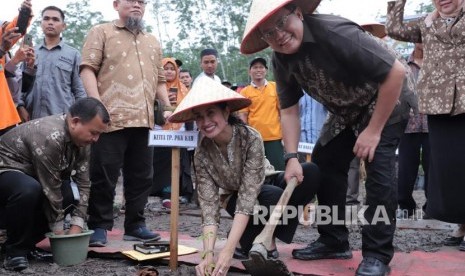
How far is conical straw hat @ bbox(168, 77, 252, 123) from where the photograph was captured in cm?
289

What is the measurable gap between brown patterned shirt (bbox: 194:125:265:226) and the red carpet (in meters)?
0.43

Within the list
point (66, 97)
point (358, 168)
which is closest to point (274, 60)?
point (66, 97)

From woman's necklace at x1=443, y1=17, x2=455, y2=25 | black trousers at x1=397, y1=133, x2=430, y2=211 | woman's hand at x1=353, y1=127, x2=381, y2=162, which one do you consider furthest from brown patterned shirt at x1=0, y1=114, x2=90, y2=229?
black trousers at x1=397, y1=133, x2=430, y2=211

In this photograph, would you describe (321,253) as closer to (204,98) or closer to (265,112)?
(204,98)

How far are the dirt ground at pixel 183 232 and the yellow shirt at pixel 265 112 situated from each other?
4.10 feet

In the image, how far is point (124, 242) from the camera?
153 inches

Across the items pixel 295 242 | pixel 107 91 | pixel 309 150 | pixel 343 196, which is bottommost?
pixel 295 242

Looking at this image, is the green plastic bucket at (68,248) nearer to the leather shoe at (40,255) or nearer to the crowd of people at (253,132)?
the crowd of people at (253,132)

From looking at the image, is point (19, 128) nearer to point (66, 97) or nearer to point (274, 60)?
point (66, 97)

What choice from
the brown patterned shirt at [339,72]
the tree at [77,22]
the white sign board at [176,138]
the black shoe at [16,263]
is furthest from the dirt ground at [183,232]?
the tree at [77,22]

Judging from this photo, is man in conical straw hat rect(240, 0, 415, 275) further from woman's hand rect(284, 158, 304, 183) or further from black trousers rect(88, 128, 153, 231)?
black trousers rect(88, 128, 153, 231)

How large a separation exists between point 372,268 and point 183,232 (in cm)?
218

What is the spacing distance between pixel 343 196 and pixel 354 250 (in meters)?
0.53

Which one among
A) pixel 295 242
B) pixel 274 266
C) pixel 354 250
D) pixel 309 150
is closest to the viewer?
pixel 274 266
